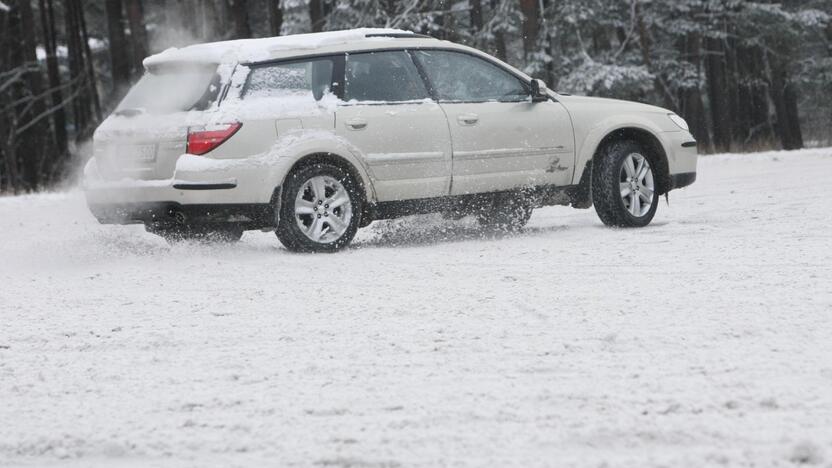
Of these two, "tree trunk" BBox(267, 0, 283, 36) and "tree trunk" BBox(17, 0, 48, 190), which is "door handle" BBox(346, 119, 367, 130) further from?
"tree trunk" BBox(267, 0, 283, 36)

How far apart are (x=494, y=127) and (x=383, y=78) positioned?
1.07 meters

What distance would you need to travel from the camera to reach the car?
31.6ft

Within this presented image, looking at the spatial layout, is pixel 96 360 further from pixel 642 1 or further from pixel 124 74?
pixel 642 1

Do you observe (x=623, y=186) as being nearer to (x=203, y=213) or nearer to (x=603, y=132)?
(x=603, y=132)

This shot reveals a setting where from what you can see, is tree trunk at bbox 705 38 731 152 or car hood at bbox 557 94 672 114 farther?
tree trunk at bbox 705 38 731 152

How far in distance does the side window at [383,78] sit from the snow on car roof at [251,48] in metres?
0.20

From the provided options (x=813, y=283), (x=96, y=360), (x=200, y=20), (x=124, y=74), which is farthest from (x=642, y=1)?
(x=96, y=360)

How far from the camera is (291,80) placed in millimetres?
10070

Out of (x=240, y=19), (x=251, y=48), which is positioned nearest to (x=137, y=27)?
(x=240, y=19)

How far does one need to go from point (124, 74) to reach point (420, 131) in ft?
73.5

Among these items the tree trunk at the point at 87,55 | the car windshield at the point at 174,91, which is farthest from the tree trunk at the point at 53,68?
the car windshield at the point at 174,91

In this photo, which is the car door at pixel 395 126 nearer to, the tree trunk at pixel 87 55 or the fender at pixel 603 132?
the fender at pixel 603 132

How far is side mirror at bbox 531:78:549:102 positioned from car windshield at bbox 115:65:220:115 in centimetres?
285

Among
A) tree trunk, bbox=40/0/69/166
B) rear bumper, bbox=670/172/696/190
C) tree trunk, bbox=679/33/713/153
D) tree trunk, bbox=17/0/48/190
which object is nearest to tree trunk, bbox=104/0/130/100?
tree trunk, bbox=17/0/48/190
